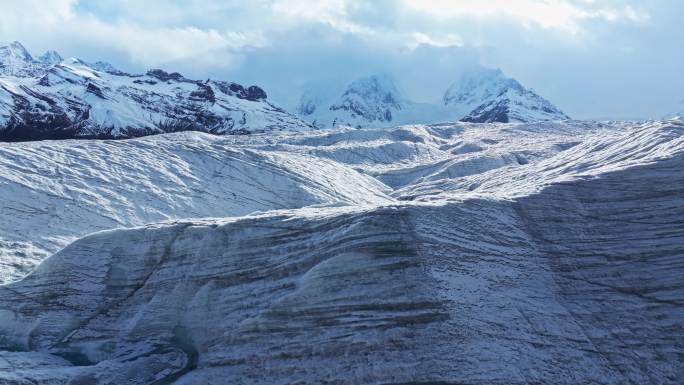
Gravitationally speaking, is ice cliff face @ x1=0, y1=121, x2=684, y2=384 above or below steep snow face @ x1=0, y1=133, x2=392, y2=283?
below

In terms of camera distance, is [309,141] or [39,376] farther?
[309,141]

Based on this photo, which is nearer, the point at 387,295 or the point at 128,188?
the point at 387,295

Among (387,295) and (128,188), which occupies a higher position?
(128,188)

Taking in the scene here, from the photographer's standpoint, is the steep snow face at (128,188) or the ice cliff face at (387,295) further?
the steep snow face at (128,188)

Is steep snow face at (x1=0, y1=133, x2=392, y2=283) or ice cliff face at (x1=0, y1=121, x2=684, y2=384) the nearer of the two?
ice cliff face at (x1=0, y1=121, x2=684, y2=384)

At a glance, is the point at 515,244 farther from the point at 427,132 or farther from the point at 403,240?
the point at 427,132

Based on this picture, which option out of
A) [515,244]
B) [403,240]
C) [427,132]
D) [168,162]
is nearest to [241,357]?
[403,240]

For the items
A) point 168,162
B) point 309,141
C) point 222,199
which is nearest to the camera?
point 222,199

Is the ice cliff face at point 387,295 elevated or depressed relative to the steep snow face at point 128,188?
depressed
